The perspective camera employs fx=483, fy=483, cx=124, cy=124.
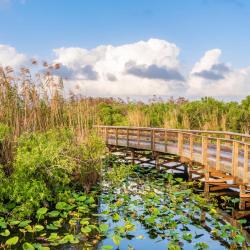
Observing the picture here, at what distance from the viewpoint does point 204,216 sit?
976 centimetres

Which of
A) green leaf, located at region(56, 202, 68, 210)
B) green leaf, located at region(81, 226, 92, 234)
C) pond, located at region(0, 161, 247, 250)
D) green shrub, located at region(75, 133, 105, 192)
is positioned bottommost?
pond, located at region(0, 161, 247, 250)

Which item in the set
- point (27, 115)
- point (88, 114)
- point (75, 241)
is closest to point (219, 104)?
point (88, 114)

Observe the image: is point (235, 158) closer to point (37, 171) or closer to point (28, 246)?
point (37, 171)

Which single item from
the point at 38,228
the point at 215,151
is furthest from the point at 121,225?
the point at 215,151

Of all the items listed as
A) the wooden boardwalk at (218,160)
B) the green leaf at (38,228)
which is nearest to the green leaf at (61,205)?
the green leaf at (38,228)

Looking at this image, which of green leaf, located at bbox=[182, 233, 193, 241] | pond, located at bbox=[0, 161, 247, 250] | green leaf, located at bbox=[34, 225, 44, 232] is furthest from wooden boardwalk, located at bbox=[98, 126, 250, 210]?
green leaf, located at bbox=[34, 225, 44, 232]

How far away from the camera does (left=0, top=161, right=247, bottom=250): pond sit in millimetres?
7826

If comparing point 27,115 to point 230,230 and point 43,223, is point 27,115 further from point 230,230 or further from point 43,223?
point 230,230

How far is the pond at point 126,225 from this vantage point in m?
7.83

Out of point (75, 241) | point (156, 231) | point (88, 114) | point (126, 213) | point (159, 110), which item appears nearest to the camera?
point (75, 241)

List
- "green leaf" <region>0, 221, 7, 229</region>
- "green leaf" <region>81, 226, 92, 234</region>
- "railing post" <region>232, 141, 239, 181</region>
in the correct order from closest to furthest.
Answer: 1. "green leaf" <region>81, 226, 92, 234</region>
2. "green leaf" <region>0, 221, 7, 229</region>
3. "railing post" <region>232, 141, 239, 181</region>

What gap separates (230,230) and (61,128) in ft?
18.0

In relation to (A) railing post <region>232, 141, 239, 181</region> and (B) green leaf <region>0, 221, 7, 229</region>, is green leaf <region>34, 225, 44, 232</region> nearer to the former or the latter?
(B) green leaf <region>0, 221, 7, 229</region>

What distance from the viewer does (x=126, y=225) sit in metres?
8.26
